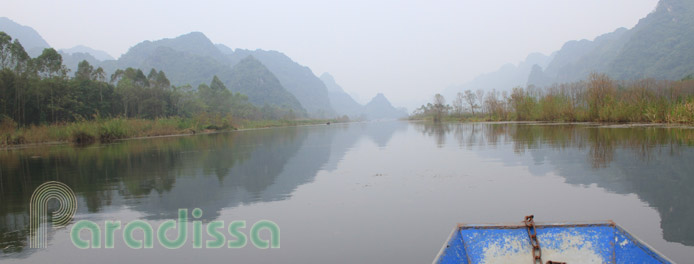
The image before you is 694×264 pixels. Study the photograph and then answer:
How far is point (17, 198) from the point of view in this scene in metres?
7.38

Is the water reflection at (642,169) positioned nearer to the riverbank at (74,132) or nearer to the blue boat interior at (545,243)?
the blue boat interior at (545,243)

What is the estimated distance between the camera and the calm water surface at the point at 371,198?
414 cm

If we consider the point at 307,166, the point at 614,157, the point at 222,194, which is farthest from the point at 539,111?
the point at 222,194

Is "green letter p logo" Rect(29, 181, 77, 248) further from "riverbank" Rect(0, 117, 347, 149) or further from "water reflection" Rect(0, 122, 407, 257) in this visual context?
"riverbank" Rect(0, 117, 347, 149)

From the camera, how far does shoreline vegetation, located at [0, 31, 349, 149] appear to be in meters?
25.8

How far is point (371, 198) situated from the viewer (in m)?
6.50

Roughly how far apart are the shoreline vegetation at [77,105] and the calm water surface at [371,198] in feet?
57.7

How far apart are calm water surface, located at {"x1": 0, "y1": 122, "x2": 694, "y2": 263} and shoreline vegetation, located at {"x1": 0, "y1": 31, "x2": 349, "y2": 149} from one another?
57.7 ft

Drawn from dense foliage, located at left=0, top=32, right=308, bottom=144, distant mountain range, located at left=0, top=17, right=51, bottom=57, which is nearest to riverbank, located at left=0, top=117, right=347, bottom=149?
dense foliage, located at left=0, top=32, right=308, bottom=144

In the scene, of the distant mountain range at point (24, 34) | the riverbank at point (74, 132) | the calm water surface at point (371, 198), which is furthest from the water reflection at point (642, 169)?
the distant mountain range at point (24, 34)

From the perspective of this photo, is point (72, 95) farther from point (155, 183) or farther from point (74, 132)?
point (155, 183)

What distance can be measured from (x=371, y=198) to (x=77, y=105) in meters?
38.1

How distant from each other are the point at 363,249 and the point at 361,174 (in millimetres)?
5082

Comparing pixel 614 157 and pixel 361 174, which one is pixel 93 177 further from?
pixel 614 157
